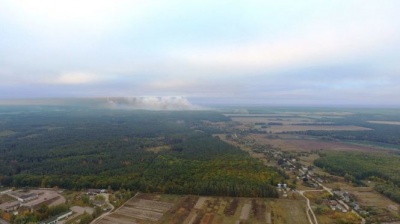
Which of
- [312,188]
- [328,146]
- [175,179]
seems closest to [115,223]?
[175,179]

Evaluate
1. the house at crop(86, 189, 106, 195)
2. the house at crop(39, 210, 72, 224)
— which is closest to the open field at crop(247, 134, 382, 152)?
the house at crop(86, 189, 106, 195)

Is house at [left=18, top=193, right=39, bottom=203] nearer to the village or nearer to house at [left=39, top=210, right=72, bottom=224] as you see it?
the village

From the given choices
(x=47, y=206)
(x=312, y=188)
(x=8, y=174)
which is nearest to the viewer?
(x=47, y=206)

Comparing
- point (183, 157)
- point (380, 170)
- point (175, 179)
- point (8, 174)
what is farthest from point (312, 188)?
point (8, 174)

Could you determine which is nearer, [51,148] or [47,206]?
[47,206]

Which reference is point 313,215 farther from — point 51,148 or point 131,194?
point 51,148

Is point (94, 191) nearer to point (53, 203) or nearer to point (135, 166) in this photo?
point (53, 203)

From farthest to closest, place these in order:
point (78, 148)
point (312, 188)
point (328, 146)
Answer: point (328, 146)
point (78, 148)
point (312, 188)

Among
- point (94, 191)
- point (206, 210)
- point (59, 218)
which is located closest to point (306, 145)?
point (206, 210)
